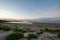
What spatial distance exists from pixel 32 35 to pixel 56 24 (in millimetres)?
2348

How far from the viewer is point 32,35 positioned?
393 centimetres

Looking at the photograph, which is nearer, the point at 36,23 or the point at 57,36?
the point at 57,36

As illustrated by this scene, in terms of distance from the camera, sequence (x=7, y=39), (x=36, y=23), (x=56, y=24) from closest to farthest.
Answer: (x=7, y=39) → (x=56, y=24) → (x=36, y=23)

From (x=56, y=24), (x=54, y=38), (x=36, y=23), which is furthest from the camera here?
(x=36, y=23)

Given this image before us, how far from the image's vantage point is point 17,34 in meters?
3.77

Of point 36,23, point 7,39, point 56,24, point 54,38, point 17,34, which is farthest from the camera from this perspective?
point 36,23

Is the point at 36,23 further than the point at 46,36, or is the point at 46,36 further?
the point at 36,23

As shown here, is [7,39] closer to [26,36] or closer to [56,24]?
[26,36]

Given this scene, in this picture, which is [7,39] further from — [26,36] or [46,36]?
[46,36]

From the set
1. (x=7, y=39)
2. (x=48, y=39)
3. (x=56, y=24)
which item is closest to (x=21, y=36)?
(x=7, y=39)

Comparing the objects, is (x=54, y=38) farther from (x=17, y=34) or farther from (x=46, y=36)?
(x=17, y=34)

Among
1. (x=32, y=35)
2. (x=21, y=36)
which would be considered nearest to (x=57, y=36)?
(x=32, y=35)

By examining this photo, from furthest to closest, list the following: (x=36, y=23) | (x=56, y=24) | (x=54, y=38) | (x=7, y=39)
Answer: (x=36, y=23), (x=56, y=24), (x=54, y=38), (x=7, y=39)

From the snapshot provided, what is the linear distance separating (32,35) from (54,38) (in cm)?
75
